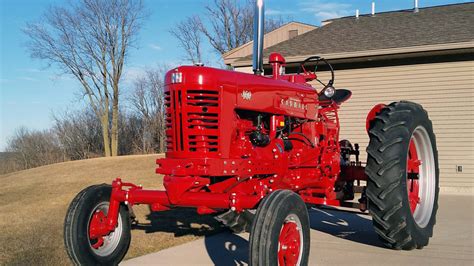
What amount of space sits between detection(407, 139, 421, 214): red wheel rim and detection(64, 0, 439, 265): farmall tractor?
14mm

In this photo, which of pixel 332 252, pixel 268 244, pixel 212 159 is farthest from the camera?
pixel 332 252

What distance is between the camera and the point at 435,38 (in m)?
11.5

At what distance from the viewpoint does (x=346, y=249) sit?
19.1 feet

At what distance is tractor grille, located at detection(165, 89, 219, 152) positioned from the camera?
4367 mm

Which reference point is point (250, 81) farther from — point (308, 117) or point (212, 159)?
point (308, 117)

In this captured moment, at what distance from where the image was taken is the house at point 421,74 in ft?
36.3

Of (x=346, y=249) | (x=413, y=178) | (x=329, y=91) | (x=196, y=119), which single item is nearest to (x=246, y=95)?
(x=196, y=119)

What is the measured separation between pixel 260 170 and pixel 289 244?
874mm

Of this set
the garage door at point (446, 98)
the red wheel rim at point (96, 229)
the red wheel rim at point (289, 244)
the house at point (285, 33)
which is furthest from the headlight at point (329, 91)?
the house at point (285, 33)

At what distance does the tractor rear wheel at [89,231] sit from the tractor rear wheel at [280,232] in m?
1.70

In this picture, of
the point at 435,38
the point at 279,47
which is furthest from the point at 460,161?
the point at 279,47

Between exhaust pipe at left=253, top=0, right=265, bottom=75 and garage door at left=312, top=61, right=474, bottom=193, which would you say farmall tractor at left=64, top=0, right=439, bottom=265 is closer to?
exhaust pipe at left=253, top=0, right=265, bottom=75

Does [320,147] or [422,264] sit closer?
[422,264]

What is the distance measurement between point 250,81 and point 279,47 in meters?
9.89
